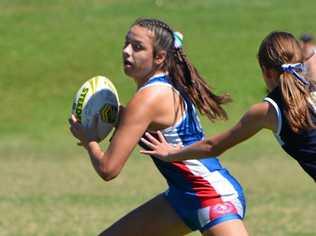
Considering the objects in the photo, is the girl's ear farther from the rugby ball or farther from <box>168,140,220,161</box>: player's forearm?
<box>168,140,220,161</box>: player's forearm

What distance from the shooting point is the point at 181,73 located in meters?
6.47

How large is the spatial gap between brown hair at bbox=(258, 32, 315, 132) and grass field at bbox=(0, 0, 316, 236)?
15.2 ft

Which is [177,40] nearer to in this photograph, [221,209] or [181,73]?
[181,73]

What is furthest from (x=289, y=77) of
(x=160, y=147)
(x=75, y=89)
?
(x=75, y=89)

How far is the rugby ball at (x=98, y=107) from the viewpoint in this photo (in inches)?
Answer: 255

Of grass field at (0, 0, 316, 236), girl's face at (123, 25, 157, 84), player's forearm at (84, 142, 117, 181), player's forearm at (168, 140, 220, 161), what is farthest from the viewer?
grass field at (0, 0, 316, 236)

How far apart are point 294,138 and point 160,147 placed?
0.79m

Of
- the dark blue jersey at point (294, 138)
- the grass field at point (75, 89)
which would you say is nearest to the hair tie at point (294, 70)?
the dark blue jersey at point (294, 138)

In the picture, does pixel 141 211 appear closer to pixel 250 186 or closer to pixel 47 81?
pixel 250 186

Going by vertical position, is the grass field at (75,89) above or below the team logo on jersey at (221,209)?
below

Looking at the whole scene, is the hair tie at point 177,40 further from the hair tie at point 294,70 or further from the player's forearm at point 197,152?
the hair tie at point 294,70

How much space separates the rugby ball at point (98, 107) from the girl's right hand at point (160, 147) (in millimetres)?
312

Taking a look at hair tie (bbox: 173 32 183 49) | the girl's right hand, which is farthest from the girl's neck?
the girl's right hand

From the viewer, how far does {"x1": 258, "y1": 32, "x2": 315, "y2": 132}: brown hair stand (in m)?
5.77
